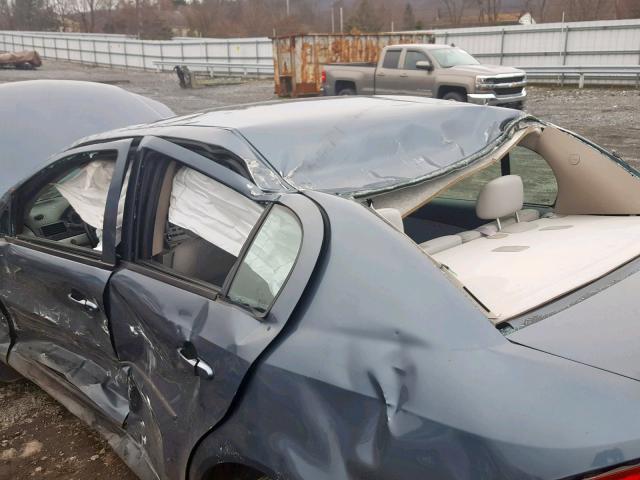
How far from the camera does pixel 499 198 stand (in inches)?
115

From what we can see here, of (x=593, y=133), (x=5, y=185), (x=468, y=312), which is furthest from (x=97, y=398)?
(x=593, y=133)

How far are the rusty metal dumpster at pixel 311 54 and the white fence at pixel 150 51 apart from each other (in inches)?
253

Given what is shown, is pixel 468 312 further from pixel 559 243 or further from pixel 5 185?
pixel 5 185

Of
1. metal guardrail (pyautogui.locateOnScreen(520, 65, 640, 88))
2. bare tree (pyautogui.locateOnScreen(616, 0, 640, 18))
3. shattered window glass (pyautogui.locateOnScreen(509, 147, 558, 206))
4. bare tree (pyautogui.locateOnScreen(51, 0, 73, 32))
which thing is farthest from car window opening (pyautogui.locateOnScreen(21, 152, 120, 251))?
bare tree (pyautogui.locateOnScreen(51, 0, 73, 32))

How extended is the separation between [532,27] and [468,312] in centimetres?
2473

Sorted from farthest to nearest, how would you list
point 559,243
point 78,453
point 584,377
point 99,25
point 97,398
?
1. point 99,25
2. point 78,453
3. point 97,398
4. point 559,243
5. point 584,377

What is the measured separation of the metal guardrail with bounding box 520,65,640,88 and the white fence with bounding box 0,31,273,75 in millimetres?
12226

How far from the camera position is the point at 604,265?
2150 mm

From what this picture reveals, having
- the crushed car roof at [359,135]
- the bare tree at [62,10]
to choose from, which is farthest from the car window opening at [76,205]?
the bare tree at [62,10]

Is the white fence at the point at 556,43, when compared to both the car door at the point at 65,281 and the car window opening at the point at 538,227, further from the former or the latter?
the car door at the point at 65,281

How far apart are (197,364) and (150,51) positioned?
40.9 m

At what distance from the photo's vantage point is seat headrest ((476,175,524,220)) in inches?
115

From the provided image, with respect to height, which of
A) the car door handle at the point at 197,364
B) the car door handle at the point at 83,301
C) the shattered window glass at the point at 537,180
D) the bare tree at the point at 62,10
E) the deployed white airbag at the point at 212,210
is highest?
the bare tree at the point at 62,10

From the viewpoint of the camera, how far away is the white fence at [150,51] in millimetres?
32562
